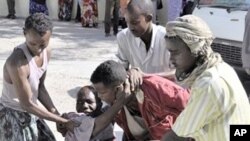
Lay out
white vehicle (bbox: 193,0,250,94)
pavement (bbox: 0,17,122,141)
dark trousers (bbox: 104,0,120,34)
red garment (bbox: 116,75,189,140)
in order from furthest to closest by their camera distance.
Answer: dark trousers (bbox: 104,0,120,34) → pavement (bbox: 0,17,122,141) → white vehicle (bbox: 193,0,250,94) → red garment (bbox: 116,75,189,140)

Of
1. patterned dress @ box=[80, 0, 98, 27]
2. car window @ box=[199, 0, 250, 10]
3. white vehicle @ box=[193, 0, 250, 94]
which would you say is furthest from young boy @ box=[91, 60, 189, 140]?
patterned dress @ box=[80, 0, 98, 27]

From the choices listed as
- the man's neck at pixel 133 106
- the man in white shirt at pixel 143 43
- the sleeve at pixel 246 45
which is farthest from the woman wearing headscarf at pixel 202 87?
the sleeve at pixel 246 45

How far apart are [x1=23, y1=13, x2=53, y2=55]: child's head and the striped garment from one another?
1294 mm

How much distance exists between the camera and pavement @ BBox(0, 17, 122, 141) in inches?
282

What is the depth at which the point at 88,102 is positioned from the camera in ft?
11.1

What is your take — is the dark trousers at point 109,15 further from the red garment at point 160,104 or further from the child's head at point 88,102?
the red garment at point 160,104

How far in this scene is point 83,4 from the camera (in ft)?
46.3

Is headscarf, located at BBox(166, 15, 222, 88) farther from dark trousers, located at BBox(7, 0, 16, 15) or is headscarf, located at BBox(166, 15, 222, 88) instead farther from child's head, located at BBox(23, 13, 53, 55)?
dark trousers, located at BBox(7, 0, 16, 15)

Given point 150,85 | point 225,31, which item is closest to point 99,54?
point 225,31

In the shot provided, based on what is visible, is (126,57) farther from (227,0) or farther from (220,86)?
(227,0)

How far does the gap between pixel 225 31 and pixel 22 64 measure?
396 cm

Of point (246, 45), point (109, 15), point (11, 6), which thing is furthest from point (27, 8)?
point (246, 45)

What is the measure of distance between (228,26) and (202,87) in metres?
4.81

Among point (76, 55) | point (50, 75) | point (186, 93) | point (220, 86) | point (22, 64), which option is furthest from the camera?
point (76, 55)
